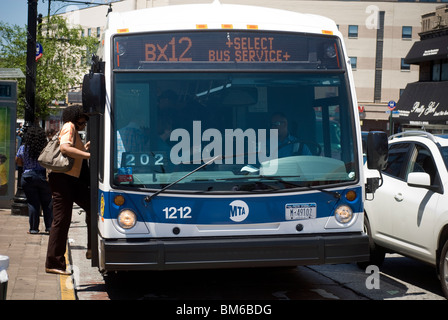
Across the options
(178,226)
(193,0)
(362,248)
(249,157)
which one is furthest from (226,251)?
(193,0)

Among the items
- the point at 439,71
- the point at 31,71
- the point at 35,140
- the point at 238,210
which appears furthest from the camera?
the point at 439,71

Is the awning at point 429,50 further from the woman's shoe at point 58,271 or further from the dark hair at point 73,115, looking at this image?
the woman's shoe at point 58,271

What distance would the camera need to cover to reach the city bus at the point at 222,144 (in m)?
6.39

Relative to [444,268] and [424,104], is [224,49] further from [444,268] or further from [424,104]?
[424,104]

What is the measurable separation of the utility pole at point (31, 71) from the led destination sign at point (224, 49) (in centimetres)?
873

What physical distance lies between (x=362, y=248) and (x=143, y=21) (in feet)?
9.77

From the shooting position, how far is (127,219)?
6.38 m

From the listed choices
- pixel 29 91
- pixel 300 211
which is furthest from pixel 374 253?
pixel 29 91

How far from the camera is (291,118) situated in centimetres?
675

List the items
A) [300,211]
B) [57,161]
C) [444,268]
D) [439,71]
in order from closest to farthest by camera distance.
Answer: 1. [300,211]
2. [444,268]
3. [57,161]
4. [439,71]

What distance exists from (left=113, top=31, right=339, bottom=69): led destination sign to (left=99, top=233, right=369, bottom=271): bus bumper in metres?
1.63

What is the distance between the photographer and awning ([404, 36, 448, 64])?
36.4 metres

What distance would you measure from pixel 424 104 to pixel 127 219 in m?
32.9

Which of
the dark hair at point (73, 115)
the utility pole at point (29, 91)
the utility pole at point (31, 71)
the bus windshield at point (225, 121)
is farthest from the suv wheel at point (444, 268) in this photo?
the utility pole at point (31, 71)
